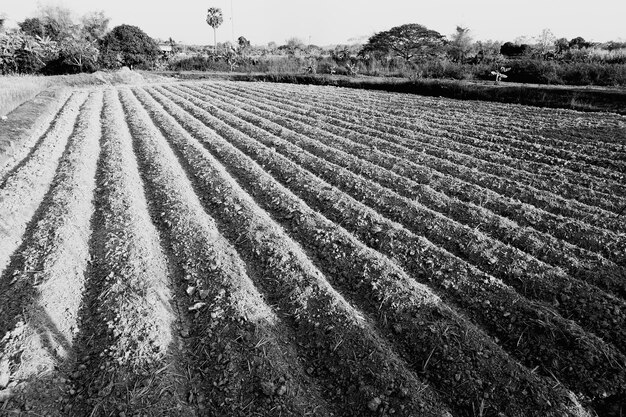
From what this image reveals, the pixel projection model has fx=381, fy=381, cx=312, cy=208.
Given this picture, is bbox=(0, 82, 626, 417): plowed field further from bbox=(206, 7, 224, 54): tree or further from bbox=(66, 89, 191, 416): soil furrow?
bbox=(206, 7, 224, 54): tree

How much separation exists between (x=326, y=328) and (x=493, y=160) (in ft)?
21.9

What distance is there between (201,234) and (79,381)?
2444 mm

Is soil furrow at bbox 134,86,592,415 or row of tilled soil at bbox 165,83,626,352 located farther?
row of tilled soil at bbox 165,83,626,352

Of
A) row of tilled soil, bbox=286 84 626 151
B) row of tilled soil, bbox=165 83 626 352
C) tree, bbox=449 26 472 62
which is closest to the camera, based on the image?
row of tilled soil, bbox=165 83 626 352

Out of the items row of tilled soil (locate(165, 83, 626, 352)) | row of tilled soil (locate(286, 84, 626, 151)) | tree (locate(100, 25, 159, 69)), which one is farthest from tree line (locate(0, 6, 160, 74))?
row of tilled soil (locate(165, 83, 626, 352))

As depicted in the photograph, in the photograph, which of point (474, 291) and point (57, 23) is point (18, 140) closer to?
point (474, 291)

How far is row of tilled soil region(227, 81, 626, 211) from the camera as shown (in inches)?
265

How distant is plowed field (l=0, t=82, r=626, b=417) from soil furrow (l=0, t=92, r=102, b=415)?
0.8 inches

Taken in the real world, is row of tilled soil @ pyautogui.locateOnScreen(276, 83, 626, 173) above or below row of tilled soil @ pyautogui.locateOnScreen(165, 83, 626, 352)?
above

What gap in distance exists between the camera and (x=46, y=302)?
4.02 metres

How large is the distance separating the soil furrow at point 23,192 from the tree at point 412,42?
1541 inches

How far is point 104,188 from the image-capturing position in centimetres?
722

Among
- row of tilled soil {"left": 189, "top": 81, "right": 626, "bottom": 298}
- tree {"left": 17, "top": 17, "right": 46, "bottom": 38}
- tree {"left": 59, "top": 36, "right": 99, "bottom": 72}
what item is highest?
tree {"left": 17, "top": 17, "right": 46, "bottom": 38}

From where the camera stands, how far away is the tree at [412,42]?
41.8m
